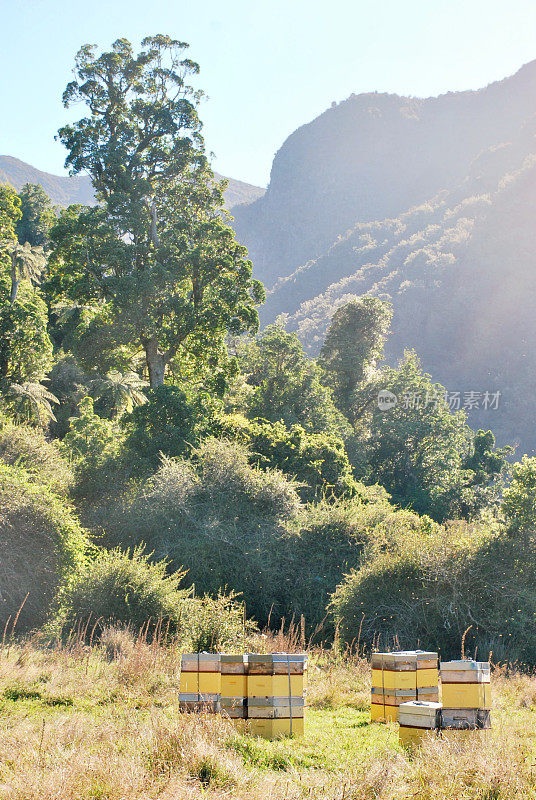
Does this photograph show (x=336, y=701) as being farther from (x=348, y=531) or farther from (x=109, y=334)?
(x=109, y=334)

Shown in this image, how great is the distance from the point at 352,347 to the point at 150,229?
19.1m

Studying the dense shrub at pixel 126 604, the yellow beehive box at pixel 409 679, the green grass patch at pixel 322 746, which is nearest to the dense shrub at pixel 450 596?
the dense shrub at pixel 126 604

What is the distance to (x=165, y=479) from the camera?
2373cm

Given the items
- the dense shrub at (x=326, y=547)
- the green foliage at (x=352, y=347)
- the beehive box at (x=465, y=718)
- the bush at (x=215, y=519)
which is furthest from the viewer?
the green foliage at (x=352, y=347)

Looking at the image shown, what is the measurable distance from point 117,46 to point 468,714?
32.4 metres

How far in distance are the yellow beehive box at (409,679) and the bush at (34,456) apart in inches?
631

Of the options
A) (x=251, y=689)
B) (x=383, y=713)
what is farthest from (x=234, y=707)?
(x=383, y=713)

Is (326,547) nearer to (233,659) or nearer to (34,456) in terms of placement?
(34,456)

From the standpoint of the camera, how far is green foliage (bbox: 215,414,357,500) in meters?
28.6

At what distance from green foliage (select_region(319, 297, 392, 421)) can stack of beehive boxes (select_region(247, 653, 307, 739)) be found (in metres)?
39.1

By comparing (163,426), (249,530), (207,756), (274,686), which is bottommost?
(249,530)

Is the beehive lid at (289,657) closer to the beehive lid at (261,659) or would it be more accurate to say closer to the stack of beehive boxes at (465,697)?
the beehive lid at (261,659)

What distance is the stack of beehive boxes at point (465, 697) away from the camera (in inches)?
317

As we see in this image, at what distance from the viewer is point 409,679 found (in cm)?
952
